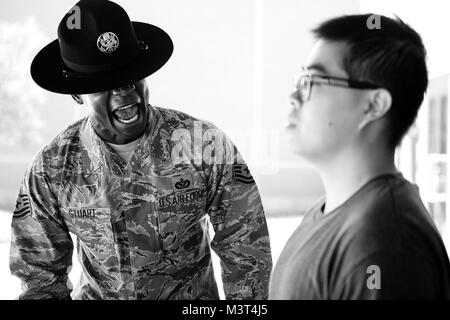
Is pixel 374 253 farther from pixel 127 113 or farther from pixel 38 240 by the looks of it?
pixel 38 240

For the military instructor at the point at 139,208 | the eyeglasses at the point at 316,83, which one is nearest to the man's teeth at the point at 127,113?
the military instructor at the point at 139,208

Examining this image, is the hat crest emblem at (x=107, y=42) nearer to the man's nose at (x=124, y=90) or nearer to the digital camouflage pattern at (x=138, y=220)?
the man's nose at (x=124, y=90)

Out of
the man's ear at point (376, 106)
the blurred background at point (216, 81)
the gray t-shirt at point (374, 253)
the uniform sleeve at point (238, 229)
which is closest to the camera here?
the gray t-shirt at point (374, 253)

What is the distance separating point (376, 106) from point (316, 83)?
3.8 inches

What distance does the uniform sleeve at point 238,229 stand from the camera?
1.50 m

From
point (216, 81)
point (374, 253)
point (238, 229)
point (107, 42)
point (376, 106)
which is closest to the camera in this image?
point (374, 253)

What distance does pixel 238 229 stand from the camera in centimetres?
151

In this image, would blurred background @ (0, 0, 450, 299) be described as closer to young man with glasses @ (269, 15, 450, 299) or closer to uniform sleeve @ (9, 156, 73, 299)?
uniform sleeve @ (9, 156, 73, 299)

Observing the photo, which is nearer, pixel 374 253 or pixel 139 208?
pixel 374 253

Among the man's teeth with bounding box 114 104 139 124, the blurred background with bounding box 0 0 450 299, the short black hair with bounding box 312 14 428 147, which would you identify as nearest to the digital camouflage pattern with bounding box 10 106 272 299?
the man's teeth with bounding box 114 104 139 124

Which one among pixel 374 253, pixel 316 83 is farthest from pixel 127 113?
pixel 374 253

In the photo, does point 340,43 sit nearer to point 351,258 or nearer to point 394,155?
point 394,155

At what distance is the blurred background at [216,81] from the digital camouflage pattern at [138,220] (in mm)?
3489
